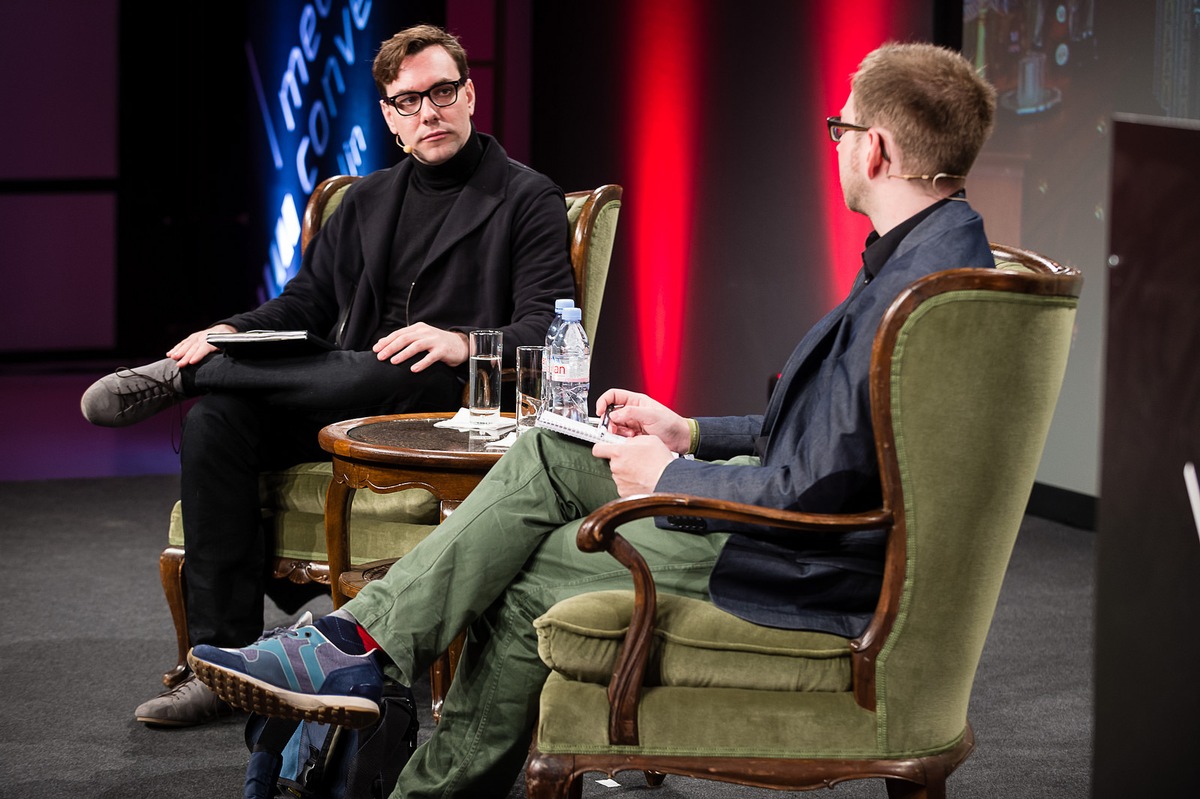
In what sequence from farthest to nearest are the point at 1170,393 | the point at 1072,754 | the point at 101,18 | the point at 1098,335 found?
1. the point at 101,18
2. the point at 1098,335
3. the point at 1072,754
4. the point at 1170,393

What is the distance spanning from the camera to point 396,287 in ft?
10.9

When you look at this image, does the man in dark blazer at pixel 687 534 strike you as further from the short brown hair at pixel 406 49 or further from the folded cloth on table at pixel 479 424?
the short brown hair at pixel 406 49

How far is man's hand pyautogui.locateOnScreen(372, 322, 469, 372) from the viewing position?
2.90 meters

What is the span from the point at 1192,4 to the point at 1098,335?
48.6 inches

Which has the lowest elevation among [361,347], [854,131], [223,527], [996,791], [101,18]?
[996,791]

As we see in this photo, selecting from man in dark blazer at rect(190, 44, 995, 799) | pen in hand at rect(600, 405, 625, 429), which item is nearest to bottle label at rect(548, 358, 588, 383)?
pen in hand at rect(600, 405, 625, 429)

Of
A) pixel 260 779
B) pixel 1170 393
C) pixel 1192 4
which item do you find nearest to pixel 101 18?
pixel 1192 4

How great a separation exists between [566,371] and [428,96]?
99 cm

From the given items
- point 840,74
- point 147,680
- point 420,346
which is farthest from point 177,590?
point 840,74

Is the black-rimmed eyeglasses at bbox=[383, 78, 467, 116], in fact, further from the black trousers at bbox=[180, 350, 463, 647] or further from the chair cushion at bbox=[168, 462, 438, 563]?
the chair cushion at bbox=[168, 462, 438, 563]

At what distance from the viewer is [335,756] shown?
2203 mm

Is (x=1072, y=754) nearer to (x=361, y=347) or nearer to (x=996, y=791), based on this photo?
(x=996, y=791)

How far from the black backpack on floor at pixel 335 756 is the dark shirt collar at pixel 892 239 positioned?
3.38 ft

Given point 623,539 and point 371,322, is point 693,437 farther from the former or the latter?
point 371,322
